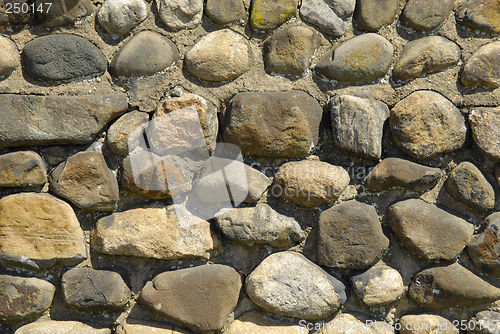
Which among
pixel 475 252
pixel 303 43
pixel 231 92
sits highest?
pixel 303 43

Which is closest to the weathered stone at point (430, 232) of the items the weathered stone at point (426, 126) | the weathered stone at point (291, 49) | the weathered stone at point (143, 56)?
the weathered stone at point (426, 126)

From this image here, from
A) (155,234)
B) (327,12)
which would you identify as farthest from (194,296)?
(327,12)

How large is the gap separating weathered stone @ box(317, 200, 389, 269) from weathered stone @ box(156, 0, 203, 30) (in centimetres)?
70

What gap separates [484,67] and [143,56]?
975mm

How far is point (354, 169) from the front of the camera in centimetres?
105

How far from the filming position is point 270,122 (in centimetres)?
100

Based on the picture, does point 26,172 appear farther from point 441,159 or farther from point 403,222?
point 441,159

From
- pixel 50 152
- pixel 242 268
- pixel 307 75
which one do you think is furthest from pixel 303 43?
pixel 50 152

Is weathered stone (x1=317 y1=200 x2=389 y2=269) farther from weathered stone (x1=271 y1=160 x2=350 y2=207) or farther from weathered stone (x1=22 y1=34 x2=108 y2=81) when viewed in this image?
weathered stone (x1=22 y1=34 x2=108 y2=81)

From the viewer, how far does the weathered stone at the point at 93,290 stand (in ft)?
3.27

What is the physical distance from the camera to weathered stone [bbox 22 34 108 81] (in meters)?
0.98

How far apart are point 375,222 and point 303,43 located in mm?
558

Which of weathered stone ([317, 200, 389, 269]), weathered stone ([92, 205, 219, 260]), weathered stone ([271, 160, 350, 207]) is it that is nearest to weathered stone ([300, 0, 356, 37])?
weathered stone ([271, 160, 350, 207])

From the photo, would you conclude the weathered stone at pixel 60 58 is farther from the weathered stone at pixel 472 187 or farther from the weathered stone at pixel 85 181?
the weathered stone at pixel 472 187
